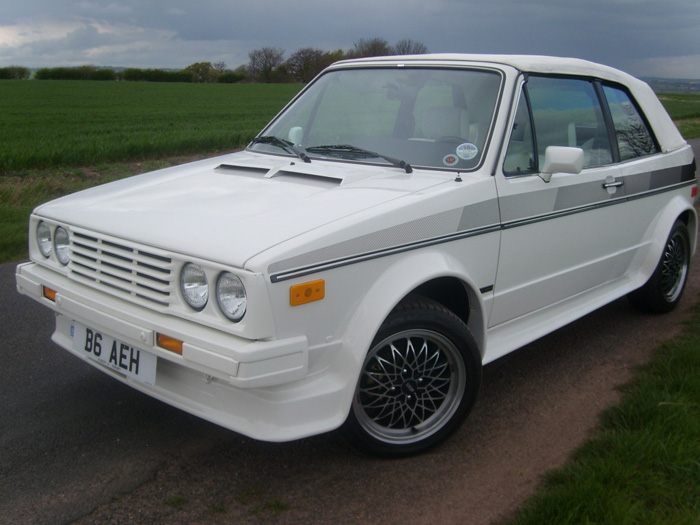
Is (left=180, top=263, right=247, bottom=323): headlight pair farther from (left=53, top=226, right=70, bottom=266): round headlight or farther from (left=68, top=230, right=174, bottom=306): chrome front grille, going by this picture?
(left=53, top=226, right=70, bottom=266): round headlight

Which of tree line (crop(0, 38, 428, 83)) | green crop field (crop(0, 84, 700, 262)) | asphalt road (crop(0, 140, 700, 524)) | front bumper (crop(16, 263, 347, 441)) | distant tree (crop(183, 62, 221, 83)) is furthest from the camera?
distant tree (crop(183, 62, 221, 83))

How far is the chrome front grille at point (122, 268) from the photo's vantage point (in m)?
2.73

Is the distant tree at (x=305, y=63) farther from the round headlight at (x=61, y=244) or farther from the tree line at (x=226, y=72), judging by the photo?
the round headlight at (x=61, y=244)

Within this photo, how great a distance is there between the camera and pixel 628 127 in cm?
472

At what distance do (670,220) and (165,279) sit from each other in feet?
12.3

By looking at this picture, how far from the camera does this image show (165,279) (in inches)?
107

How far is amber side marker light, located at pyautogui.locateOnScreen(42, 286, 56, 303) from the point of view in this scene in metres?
3.24

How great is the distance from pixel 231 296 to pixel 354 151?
1468 mm

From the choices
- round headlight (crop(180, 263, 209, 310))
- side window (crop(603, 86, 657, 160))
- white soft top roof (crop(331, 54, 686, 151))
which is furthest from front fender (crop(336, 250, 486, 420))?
side window (crop(603, 86, 657, 160))

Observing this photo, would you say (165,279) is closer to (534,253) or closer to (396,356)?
(396,356)

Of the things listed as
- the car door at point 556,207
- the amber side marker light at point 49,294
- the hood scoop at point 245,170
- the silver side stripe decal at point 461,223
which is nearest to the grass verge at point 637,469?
the car door at point 556,207

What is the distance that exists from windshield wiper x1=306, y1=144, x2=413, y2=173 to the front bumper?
1179 millimetres

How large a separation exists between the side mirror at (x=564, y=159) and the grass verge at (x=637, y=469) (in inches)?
49.6

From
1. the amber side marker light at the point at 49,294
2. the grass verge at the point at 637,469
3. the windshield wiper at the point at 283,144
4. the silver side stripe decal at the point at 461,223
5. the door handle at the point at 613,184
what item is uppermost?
the windshield wiper at the point at 283,144
